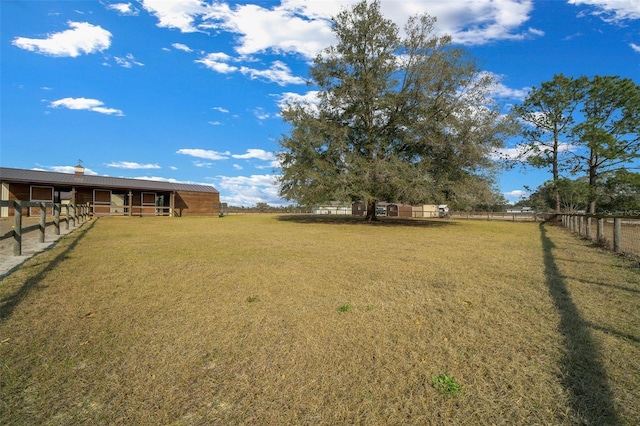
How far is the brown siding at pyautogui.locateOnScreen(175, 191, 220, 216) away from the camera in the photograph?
3253 cm

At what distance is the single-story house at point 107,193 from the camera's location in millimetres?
23906

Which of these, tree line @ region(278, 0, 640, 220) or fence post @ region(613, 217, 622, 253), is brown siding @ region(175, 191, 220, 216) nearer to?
tree line @ region(278, 0, 640, 220)

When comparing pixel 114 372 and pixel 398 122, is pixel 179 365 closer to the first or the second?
pixel 114 372

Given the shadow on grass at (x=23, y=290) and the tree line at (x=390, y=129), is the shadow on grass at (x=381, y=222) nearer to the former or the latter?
the tree line at (x=390, y=129)

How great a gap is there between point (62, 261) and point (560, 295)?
28.8ft

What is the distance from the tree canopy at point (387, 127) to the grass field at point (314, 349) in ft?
42.6

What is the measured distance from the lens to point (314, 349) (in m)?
3.04

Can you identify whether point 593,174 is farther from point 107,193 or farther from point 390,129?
point 107,193

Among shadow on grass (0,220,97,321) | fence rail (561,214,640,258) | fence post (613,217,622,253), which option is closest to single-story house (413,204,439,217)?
fence rail (561,214,640,258)

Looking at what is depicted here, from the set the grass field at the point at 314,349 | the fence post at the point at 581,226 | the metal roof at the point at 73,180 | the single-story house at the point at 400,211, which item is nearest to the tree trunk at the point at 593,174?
the fence post at the point at 581,226

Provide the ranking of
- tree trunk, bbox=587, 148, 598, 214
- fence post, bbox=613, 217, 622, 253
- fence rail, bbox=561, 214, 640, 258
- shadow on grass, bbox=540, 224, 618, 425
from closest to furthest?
shadow on grass, bbox=540, 224, 618, 425 < fence rail, bbox=561, 214, 640, 258 < fence post, bbox=613, 217, 622, 253 < tree trunk, bbox=587, 148, 598, 214

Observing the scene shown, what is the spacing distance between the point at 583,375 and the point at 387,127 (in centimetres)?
1999

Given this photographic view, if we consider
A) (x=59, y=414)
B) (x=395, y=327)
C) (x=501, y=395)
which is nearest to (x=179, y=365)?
(x=59, y=414)

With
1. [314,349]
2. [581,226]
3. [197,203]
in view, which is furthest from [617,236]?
[197,203]
